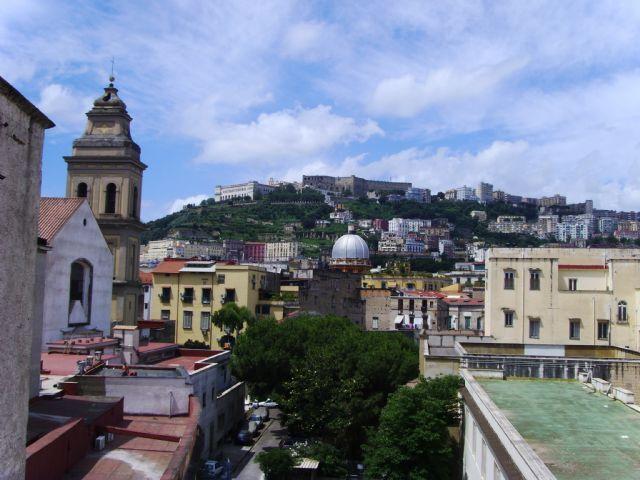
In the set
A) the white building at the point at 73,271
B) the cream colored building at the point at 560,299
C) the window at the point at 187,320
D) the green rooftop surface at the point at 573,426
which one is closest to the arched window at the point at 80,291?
the white building at the point at 73,271

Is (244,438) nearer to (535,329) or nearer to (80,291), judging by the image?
(80,291)

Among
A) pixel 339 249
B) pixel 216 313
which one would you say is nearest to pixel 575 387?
pixel 216 313

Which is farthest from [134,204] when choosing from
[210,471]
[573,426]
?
[573,426]

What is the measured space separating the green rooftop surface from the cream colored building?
1641 cm

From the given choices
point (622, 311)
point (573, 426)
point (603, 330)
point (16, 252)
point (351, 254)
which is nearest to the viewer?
point (16, 252)

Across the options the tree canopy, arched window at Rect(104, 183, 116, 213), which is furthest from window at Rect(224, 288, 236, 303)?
the tree canopy

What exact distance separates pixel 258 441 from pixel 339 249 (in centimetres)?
6843

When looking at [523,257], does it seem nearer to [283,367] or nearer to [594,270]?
[594,270]

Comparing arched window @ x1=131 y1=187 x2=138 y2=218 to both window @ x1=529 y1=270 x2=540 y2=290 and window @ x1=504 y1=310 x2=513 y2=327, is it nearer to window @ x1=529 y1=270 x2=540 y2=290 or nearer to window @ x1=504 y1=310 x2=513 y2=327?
window @ x1=504 y1=310 x2=513 y2=327

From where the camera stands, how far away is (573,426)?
17594 mm

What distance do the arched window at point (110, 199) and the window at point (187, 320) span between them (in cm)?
1872

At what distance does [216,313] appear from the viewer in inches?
2245

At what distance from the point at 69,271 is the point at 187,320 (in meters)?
30.0

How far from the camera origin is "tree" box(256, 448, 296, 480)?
30.2 metres
